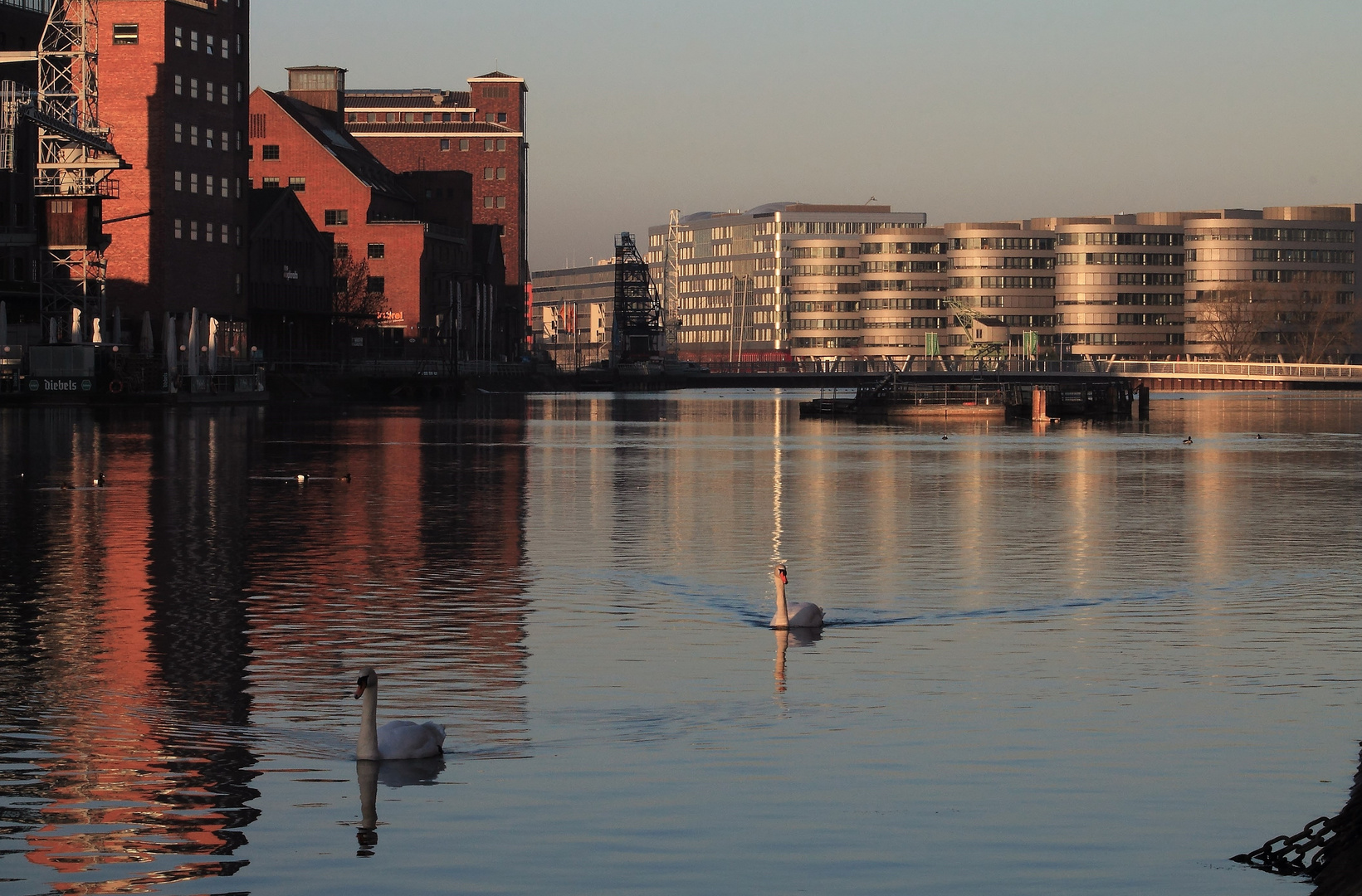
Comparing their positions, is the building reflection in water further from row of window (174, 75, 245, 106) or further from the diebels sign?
row of window (174, 75, 245, 106)

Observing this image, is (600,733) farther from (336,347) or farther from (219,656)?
(336,347)

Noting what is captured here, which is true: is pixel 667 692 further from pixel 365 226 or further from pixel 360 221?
pixel 360 221

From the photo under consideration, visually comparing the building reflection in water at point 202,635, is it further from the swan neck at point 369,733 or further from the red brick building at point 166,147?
the red brick building at point 166,147

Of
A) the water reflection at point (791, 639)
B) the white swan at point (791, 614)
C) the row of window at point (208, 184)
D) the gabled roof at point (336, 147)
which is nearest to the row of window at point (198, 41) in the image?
the row of window at point (208, 184)

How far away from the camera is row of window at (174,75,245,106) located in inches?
5231

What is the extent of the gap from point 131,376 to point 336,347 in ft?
195

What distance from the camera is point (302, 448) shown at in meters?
67.6

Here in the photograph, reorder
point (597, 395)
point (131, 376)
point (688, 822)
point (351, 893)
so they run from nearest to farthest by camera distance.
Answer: point (351, 893)
point (688, 822)
point (131, 376)
point (597, 395)

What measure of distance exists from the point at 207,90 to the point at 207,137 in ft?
10.7

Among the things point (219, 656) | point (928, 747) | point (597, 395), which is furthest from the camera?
point (597, 395)

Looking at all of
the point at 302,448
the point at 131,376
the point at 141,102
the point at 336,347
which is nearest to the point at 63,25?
the point at 141,102

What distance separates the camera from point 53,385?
3957 inches

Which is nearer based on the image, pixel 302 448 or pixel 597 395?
pixel 302 448

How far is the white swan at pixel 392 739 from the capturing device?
15.5m
